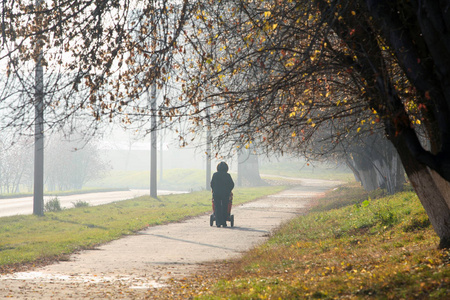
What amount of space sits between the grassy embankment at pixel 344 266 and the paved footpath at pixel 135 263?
0.64 m

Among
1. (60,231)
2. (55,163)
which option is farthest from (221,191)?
(55,163)

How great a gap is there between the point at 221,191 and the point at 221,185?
21 centimetres

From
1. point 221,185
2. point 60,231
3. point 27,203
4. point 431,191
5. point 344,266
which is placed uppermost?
point 431,191

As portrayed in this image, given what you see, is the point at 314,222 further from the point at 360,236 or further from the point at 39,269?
the point at 39,269

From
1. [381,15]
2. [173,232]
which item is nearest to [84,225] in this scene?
[173,232]

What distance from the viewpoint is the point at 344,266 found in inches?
320

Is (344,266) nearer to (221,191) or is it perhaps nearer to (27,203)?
(221,191)

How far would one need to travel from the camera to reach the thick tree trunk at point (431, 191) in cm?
823

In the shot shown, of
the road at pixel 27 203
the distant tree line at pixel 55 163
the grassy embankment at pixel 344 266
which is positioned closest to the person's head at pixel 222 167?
the grassy embankment at pixel 344 266

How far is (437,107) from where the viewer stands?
6590 millimetres

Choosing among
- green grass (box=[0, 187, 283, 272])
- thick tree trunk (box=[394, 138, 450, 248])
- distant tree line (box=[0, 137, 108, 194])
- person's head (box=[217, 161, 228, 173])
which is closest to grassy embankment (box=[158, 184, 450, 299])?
thick tree trunk (box=[394, 138, 450, 248])

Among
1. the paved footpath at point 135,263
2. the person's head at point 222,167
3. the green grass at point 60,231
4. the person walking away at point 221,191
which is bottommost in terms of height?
the green grass at point 60,231

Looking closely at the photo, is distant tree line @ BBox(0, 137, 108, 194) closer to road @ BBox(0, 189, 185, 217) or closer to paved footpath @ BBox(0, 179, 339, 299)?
road @ BBox(0, 189, 185, 217)

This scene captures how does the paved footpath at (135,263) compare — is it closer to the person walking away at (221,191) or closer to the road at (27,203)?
the person walking away at (221,191)
